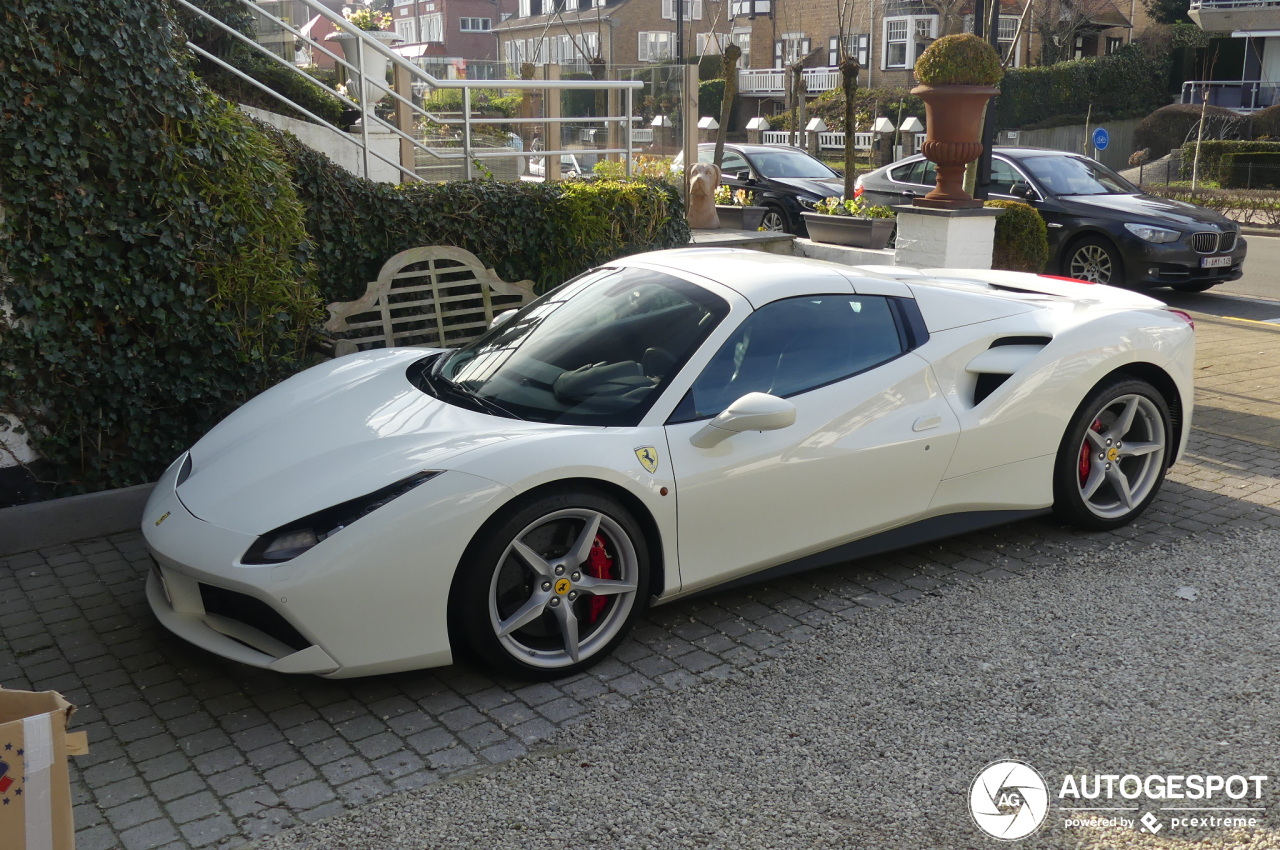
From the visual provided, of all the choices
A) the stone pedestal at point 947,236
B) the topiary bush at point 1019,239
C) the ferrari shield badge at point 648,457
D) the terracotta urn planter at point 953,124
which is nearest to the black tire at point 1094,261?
the topiary bush at point 1019,239

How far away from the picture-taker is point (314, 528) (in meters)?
3.54

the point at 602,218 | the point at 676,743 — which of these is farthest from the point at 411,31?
the point at 676,743

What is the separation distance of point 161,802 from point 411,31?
82246 mm

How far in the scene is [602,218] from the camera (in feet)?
27.0

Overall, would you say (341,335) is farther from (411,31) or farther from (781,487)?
(411,31)

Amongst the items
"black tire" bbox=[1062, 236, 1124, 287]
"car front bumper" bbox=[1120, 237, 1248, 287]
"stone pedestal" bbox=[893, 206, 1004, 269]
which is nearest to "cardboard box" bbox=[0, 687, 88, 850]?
"stone pedestal" bbox=[893, 206, 1004, 269]

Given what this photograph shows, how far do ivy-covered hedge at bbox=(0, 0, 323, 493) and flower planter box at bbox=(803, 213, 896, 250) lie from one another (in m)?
8.03

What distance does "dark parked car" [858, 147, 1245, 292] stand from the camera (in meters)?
11.9

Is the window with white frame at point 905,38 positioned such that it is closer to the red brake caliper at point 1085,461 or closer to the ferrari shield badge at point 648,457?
the red brake caliper at point 1085,461

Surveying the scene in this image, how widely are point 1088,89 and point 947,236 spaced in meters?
35.1

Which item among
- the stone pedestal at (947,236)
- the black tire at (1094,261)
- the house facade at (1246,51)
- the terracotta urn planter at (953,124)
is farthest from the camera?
the house facade at (1246,51)

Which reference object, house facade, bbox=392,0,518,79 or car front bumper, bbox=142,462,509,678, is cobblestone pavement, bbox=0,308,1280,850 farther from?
house facade, bbox=392,0,518,79

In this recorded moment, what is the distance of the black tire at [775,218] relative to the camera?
613 inches

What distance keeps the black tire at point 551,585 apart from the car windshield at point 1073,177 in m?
10.4
